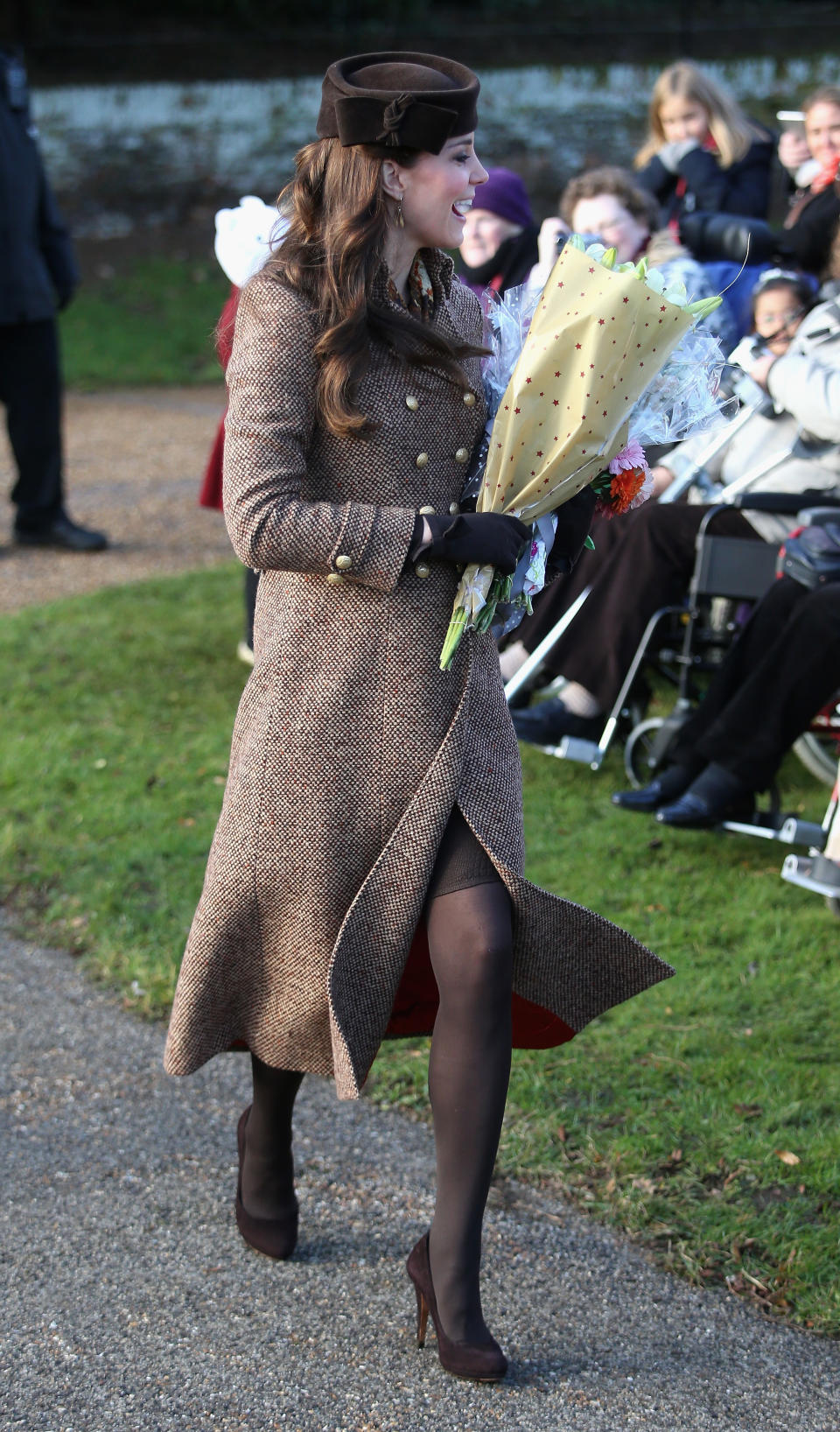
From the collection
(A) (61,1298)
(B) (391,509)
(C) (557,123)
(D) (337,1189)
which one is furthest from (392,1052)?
(C) (557,123)

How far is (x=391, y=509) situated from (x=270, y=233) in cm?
57

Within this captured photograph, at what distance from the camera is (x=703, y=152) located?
23.5ft

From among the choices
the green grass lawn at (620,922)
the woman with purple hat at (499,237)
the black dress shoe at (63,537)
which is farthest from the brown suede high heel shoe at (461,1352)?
the black dress shoe at (63,537)

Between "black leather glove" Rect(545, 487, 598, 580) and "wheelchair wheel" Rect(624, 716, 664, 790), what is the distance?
2441mm

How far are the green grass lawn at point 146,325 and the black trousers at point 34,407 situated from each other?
476 cm

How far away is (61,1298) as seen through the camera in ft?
9.03

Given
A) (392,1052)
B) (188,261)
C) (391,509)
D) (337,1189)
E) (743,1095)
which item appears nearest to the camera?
(391,509)

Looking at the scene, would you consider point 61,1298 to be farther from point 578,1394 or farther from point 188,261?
point 188,261

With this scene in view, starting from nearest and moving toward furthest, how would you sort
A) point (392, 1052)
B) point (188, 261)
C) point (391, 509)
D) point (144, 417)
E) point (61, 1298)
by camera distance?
1. point (391, 509)
2. point (61, 1298)
3. point (392, 1052)
4. point (144, 417)
5. point (188, 261)

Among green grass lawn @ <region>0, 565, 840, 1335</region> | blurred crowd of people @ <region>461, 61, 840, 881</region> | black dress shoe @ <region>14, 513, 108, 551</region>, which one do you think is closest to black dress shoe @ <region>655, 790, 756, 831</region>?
blurred crowd of people @ <region>461, 61, 840, 881</region>

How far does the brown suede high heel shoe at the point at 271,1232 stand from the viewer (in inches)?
113

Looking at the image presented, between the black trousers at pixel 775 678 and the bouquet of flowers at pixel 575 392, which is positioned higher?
the bouquet of flowers at pixel 575 392

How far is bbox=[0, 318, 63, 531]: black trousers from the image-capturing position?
324 inches

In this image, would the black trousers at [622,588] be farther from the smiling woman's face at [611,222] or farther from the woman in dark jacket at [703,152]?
the woman in dark jacket at [703,152]
